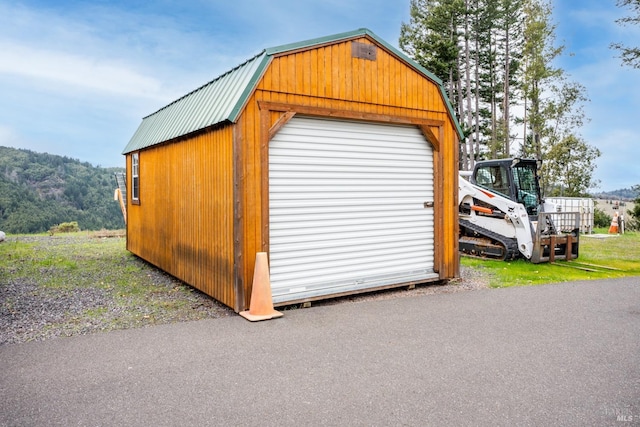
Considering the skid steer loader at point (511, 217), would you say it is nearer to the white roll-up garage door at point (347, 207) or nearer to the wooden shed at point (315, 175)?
the wooden shed at point (315, 175)

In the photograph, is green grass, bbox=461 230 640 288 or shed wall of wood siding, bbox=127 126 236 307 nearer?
shed wall of wood siding, bbox=127 126 236 307

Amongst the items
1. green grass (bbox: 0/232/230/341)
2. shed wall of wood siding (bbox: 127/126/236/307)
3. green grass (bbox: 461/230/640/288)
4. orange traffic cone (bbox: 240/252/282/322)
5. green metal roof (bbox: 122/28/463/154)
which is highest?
green metal roof (bbox: 122/28/463/154)

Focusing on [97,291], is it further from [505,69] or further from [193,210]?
[505,69]

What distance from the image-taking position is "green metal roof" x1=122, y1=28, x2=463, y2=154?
20.7ft

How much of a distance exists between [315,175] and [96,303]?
3.89 metres

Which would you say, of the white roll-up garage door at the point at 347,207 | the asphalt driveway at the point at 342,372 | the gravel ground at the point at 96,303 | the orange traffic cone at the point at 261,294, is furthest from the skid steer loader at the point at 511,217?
the orange traffic cone at the point at 261,294

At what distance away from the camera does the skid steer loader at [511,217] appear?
36.0ft

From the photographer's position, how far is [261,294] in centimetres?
609

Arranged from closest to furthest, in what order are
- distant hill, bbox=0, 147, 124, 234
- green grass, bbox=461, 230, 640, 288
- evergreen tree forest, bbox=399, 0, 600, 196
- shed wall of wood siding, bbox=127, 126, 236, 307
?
shed wall of wood siding, bbox=127, 126, 236, 307, green grass, bbox=461, 230, 640, 288, evergreen tree forest, bbox=399, 0, 600, 196, distant hill, bbox=0, 147, 124, 234

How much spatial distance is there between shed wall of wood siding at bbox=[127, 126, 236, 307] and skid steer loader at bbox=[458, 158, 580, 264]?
293 inches

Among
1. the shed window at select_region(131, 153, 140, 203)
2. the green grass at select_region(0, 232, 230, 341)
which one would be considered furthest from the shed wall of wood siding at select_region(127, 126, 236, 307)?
the shed window at select_region(131, 153, 140, 203)

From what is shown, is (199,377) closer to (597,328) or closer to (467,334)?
(467,334)

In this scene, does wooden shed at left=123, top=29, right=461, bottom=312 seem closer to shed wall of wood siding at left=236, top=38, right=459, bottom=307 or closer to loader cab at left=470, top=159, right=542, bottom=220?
shed wall of wood siding at left=236, top=38, right=459, bottom=307

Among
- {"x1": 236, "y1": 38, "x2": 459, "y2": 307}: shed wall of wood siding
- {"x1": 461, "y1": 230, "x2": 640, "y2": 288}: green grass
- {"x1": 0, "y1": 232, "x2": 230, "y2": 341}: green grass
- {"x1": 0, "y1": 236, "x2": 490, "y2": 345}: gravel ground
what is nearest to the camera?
{"x1": 0, "y1": 236, "x2": 490, "y2": 345}: gravel ground
